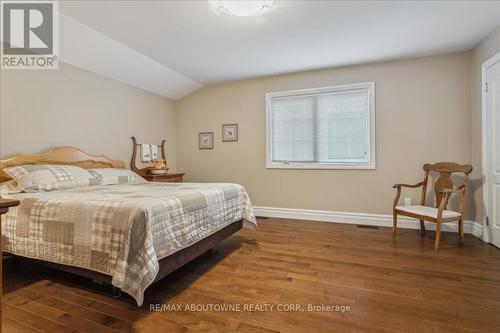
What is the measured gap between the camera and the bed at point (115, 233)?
1.54m

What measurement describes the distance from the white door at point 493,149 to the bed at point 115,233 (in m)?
3.05

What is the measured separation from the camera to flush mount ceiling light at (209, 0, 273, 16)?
2.14 m

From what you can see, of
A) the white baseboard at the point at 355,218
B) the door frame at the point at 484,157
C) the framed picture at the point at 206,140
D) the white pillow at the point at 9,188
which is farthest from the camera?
the framed picture at the point at 206,140

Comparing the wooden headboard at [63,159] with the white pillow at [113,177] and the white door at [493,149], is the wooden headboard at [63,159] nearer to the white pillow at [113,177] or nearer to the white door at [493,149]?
the white pillow at [113,177]

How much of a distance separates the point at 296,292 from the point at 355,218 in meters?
2.29

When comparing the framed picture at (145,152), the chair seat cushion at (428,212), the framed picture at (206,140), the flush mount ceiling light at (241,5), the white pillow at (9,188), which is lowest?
the chair seat cushion at (428,212)

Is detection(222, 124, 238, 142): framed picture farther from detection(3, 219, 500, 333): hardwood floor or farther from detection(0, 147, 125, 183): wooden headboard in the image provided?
detection(3, 219, 500, 333): hardwood floor

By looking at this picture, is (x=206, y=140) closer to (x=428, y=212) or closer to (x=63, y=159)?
(x=63, y=159)

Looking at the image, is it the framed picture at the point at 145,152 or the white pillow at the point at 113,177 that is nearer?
the white pillow at the point at 113,177

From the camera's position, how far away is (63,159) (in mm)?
2961

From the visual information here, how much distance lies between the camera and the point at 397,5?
2309mm

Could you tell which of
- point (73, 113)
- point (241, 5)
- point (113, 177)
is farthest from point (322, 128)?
point (73, 113)

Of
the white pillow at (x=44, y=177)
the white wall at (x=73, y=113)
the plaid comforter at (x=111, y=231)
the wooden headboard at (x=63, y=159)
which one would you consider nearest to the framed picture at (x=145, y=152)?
the white wall at (x=73, y=113)

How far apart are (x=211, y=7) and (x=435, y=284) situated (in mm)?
2981
